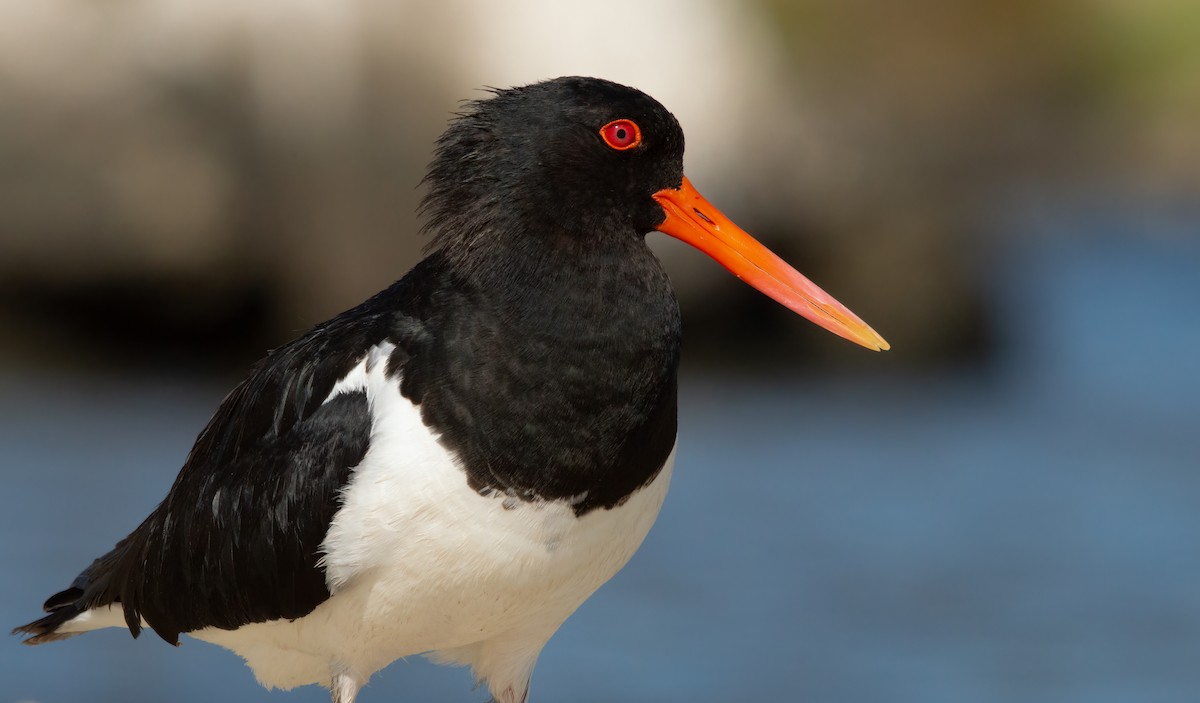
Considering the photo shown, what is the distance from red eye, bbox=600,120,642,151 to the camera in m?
5.04

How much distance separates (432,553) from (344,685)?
866 millimetres

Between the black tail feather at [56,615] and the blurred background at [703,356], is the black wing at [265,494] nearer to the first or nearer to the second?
the black tail feather at [56,615]

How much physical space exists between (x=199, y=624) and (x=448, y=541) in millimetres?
1248

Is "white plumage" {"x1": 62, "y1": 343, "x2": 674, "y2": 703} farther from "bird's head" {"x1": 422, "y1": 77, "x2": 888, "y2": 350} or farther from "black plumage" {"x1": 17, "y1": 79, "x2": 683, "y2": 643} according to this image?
"bird's head" {"x1": 422, "y1": 77, "x2": 888, "y2": 350}

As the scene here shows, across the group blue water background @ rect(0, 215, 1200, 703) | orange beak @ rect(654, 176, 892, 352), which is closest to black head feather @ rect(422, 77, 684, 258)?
orange beak @ rect(654, 176, 892, 352)

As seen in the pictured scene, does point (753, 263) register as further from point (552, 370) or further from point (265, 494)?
point (265, 494)

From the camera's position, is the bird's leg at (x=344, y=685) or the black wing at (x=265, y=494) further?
the bird's leg at (x=344, y=685)

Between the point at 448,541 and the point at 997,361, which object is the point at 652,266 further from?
the point at 997,361

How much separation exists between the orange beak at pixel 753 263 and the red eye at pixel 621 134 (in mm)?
314

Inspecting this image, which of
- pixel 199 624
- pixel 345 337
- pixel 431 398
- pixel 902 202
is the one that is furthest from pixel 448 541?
pixel 902 202

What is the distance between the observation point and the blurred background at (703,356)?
30.7ft

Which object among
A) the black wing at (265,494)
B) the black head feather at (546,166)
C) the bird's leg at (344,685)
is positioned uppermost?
the black head feather at (546,166)

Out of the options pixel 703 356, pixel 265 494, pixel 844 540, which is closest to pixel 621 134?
pixel 265 494

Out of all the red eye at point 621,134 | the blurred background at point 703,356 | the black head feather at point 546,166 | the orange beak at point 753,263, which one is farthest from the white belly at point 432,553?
the blurred background at point 703,356
